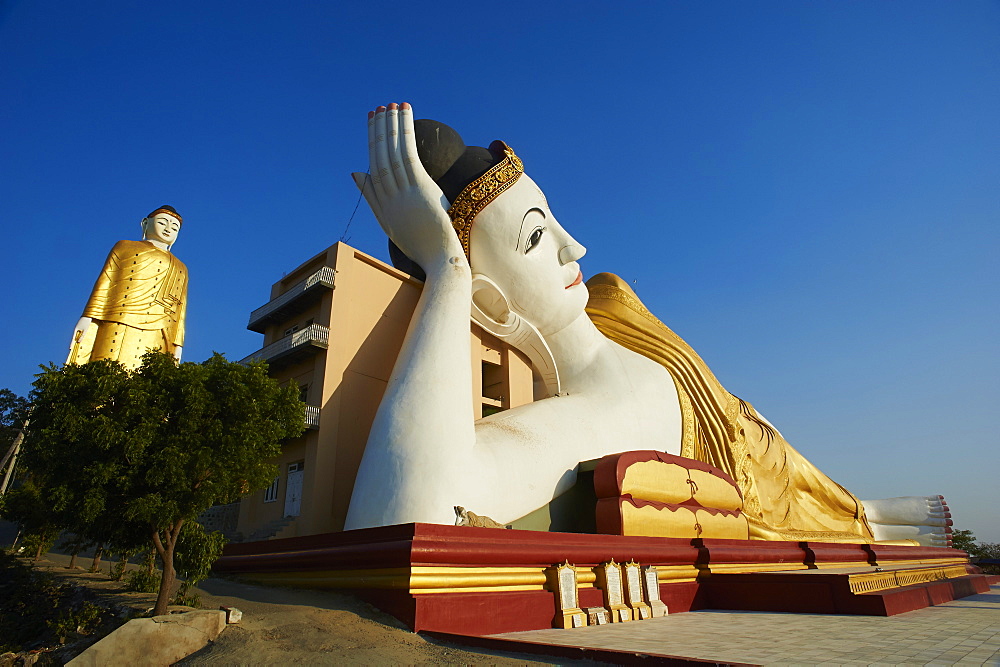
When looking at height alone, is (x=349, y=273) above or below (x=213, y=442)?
above

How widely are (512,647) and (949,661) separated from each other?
109 inches

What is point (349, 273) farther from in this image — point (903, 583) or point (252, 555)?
point (903, 583)

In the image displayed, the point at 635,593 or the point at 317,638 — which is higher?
the point at 635,593

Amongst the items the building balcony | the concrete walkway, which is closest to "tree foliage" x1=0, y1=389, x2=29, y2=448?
the building balcony

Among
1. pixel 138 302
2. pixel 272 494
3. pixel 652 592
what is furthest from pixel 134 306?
pixel 652 592

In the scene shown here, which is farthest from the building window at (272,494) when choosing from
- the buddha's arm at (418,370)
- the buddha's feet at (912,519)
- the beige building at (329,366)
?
the buddha's feet at (912,519)

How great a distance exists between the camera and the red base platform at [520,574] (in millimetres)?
5039

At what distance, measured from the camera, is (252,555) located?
266 inches

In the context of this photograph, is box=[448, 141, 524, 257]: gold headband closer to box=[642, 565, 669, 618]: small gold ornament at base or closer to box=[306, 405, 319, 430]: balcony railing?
box=[306, 405, 319, 430]: balcony railing

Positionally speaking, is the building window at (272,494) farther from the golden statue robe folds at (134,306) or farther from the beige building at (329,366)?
the golden statue robe folds at (134,306)

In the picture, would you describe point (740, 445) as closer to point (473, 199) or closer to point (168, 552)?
point (473, 199)

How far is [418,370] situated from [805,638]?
172 inches

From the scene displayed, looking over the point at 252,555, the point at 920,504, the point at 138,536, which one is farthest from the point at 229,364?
the point at 920,504

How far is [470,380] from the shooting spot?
7.44m
